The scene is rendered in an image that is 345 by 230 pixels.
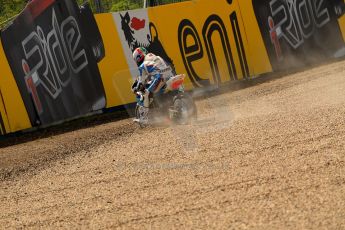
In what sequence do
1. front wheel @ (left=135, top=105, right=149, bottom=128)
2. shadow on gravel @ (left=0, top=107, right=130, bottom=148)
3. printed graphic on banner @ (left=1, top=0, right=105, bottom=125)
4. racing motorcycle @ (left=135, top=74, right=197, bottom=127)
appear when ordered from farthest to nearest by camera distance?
printed graphic on banner @ (left=1, top=0, right=105, bottom=125)
shadow on gravel @ (left=0, top=107, right=130, bottom=148)
front wheel @ (left=135, top=105, right=149, bottom=128)
racing motorcycle @ (left=135, top=74, right=197, bottom=127)

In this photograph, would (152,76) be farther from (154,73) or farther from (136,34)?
(136,34)

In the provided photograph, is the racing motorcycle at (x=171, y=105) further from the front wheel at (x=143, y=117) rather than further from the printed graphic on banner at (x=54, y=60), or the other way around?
the printed graphic on banner at (x=54, y=60)

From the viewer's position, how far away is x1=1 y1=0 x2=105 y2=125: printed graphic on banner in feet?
44.7

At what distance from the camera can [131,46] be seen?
14.8m

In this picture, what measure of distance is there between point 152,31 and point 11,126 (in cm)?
421

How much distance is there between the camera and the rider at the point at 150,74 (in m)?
11.8

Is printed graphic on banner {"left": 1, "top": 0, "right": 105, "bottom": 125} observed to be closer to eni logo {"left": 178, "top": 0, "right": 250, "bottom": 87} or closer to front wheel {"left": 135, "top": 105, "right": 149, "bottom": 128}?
front wheel {"left": 135, "top": 105, "right": 149, "bottom": 128}

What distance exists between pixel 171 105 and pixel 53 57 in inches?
136

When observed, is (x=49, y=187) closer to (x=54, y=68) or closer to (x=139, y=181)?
(x=139, y=181)

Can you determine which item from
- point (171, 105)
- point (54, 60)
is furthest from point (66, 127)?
point (171, 105)

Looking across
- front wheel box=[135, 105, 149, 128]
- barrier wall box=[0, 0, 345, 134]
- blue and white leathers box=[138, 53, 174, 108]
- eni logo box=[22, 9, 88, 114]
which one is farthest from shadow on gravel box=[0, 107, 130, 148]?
blue and white leathers box=[138, 53, 174, 108]

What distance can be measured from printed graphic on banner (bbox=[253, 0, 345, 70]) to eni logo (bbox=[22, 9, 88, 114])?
5.34m

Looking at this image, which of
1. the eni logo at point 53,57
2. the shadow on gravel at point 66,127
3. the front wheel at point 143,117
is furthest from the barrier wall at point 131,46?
the front wheel at point 143,117

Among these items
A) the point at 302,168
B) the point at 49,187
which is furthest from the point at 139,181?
the point at 302,168
